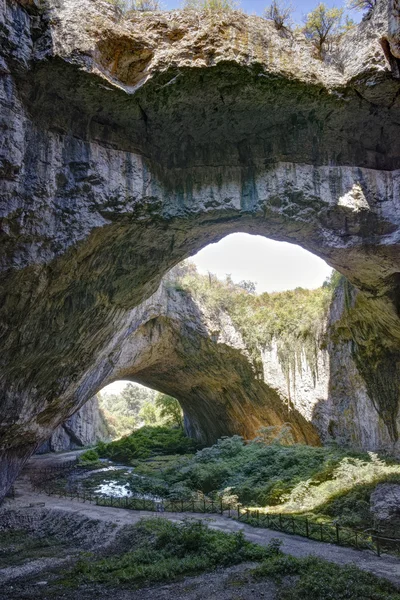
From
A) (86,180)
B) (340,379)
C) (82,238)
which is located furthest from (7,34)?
(340,379)

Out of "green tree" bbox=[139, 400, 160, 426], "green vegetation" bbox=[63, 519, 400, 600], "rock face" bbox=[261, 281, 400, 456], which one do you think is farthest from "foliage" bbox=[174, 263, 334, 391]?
"green tree" bbox=[139, 400, 160, 426]

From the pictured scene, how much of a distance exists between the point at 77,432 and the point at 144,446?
11994 millimetres

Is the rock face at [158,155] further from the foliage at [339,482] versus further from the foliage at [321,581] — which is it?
the foliage at [321,581]

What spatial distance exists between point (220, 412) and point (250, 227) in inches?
674

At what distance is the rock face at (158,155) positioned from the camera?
8555 millimetres

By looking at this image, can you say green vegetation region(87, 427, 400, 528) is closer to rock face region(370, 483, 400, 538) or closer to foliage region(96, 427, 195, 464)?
rock face region(370, 483, 400, 538)

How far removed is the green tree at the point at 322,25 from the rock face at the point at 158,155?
1.40ft

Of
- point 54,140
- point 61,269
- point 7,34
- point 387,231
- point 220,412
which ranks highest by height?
point 7,34

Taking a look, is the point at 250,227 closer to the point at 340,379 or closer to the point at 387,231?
the point at 387,231

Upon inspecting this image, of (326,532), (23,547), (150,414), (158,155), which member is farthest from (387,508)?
(150,414)

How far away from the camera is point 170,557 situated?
9875 millimetres

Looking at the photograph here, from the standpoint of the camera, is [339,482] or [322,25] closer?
[322,25]

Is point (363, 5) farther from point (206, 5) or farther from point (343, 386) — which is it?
point (343, 386)

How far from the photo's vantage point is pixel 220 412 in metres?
26.9
